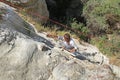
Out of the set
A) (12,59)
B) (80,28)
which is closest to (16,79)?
(12,59)

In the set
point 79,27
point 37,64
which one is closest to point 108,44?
point 79,27

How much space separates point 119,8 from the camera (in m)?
18.3

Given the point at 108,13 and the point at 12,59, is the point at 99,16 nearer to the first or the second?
the point at 108,13

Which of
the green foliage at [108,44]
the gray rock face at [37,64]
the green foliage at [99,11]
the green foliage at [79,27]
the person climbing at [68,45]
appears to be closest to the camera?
the gray rock face at [37,64]

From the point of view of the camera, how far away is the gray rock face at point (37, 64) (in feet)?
37.4

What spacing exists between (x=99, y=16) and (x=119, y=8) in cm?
109

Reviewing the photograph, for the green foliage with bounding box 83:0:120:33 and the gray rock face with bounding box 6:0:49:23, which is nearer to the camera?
the gray rock face with bounding box 6:0:49:23

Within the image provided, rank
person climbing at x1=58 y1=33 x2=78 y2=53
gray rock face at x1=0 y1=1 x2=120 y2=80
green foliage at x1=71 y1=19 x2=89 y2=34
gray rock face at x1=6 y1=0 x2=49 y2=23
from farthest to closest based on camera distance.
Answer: green foliage at x1=71 y1=19 x2=89 y2=34 → gray rock face at x1=6 y1=0 x2=49 y2=23 → person climbing at x1=58 y1=33 x2=78 y2=53 → gray rock face at x1=0 y1=1 x2=120 y2=80

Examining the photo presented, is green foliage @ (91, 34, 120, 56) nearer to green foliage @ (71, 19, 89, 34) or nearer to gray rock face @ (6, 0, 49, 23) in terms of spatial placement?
green foliage @ (71, 19, 89, 34)

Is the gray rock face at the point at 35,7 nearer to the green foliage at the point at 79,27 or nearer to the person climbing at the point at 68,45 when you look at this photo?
the green foliage at the point at 79,27

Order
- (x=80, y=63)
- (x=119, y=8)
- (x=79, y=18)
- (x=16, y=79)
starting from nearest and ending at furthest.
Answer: (x=16, y=79)
(x=80, y=63)
(x=119, y=8)
(x=79, y=18)

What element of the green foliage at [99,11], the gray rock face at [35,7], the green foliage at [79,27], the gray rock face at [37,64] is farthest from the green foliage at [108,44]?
the gray rock face at [37,64]

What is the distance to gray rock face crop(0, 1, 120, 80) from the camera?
1141 centimetres

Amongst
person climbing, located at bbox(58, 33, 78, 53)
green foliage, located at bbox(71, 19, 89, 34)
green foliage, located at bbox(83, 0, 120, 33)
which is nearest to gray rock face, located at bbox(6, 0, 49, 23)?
green foliage, located at bbox(71, 19, 89, 34)
